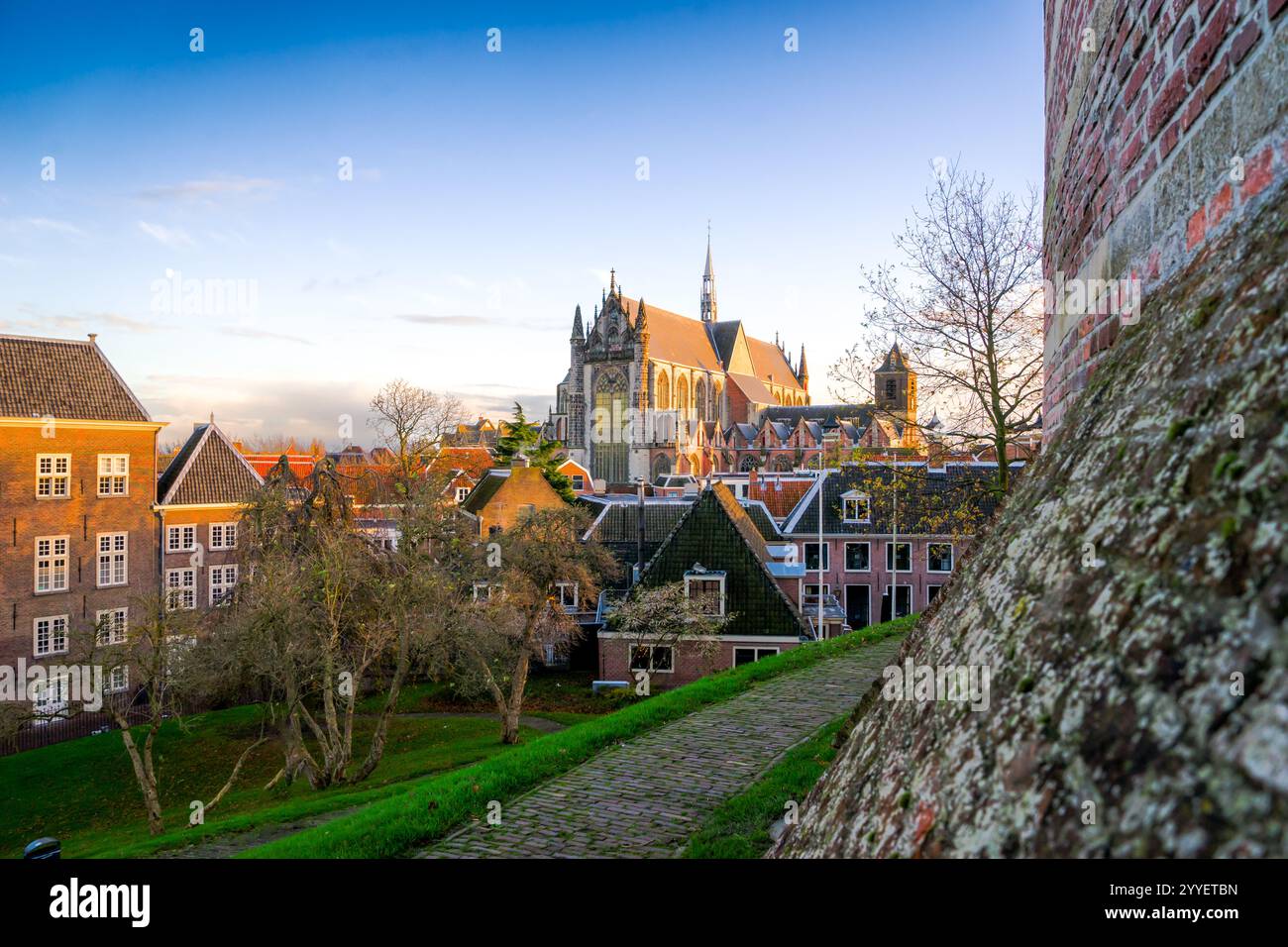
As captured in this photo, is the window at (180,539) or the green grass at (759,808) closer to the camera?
the green grass at (759,808)

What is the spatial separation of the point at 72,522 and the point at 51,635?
4.04 meters


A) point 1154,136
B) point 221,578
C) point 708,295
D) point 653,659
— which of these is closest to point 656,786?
point 1154,136

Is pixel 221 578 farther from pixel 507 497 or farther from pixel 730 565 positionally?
pixel 730 565

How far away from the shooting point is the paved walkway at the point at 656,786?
7.76 m

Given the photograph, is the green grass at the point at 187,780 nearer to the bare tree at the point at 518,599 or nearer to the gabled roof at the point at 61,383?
the bare tree at the point at 518,599

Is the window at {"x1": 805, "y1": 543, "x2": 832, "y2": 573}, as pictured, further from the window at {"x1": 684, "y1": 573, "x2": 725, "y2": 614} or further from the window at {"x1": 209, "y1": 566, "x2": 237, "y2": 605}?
the window at {"x1": 209, "y1": 566, "x2": 237, "y2": 605}

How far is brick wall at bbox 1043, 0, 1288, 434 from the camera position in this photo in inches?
90.9

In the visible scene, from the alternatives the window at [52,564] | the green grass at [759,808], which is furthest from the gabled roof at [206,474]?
the green grass at [759,808]

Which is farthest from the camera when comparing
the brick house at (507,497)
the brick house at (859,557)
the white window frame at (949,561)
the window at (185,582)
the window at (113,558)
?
the brick house at (507,497)

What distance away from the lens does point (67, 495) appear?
30141 millimetres

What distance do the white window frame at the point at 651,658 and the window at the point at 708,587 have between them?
77.5 inches

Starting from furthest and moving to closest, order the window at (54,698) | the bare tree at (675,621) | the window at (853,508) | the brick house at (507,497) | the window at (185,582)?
the brick house at (507,497)
the window at (853,508)
the window at (185,582)
the bare tree at (675,621)
the window at (54,698)

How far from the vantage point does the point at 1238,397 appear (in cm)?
178

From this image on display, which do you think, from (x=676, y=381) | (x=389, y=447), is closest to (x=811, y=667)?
(x=389, y=447)
